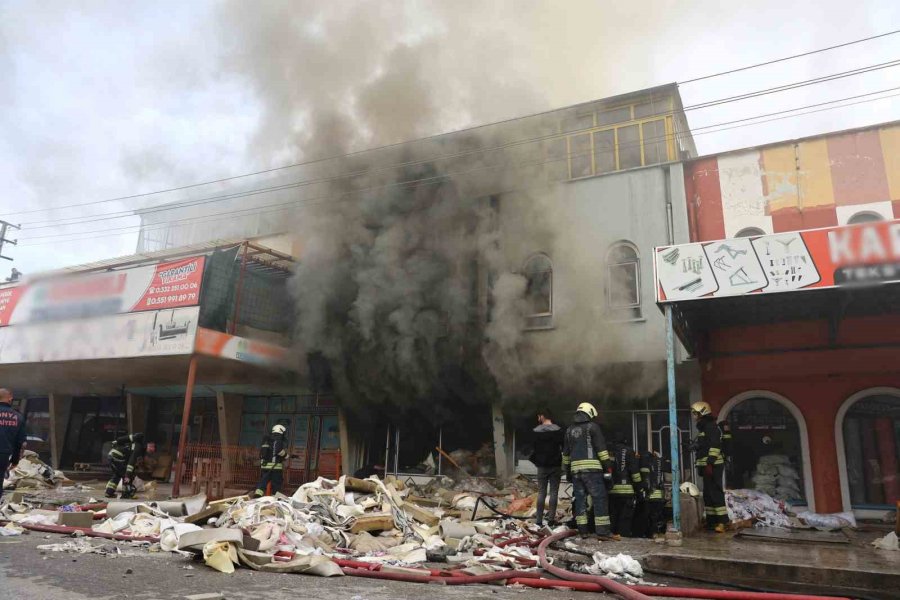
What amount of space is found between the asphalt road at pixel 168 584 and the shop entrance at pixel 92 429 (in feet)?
52.9

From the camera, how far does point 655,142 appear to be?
1312cm

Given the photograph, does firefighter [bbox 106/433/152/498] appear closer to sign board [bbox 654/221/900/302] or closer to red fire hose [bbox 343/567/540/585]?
red fire hose [bbox 343/567/540/585]

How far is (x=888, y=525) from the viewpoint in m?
8.88

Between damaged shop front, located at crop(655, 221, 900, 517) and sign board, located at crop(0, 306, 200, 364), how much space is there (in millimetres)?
10226


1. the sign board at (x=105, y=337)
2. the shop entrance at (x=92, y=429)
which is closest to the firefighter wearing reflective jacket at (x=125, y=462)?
the sign board at (x=105, y=337)

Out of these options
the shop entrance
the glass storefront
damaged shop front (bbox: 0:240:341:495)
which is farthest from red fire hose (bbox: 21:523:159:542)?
the shop entrance

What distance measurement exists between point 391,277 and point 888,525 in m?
10.5

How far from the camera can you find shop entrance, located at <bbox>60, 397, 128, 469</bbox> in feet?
64.2

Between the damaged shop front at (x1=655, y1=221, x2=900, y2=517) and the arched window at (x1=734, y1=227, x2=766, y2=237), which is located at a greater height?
the arched window at (x1=734, y1=227, x2=766, y2=237)

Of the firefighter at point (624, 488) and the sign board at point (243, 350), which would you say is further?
the sign board at point (243, 350)

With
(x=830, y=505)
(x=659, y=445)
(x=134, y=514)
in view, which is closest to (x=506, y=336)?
(x=659, y=445)

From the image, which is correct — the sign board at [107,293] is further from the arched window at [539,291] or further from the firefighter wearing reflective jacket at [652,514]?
the firefighter wearing reflective jacket at [652,514]

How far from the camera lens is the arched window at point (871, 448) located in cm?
971

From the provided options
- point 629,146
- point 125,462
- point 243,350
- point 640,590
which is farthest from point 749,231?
point 125,462
